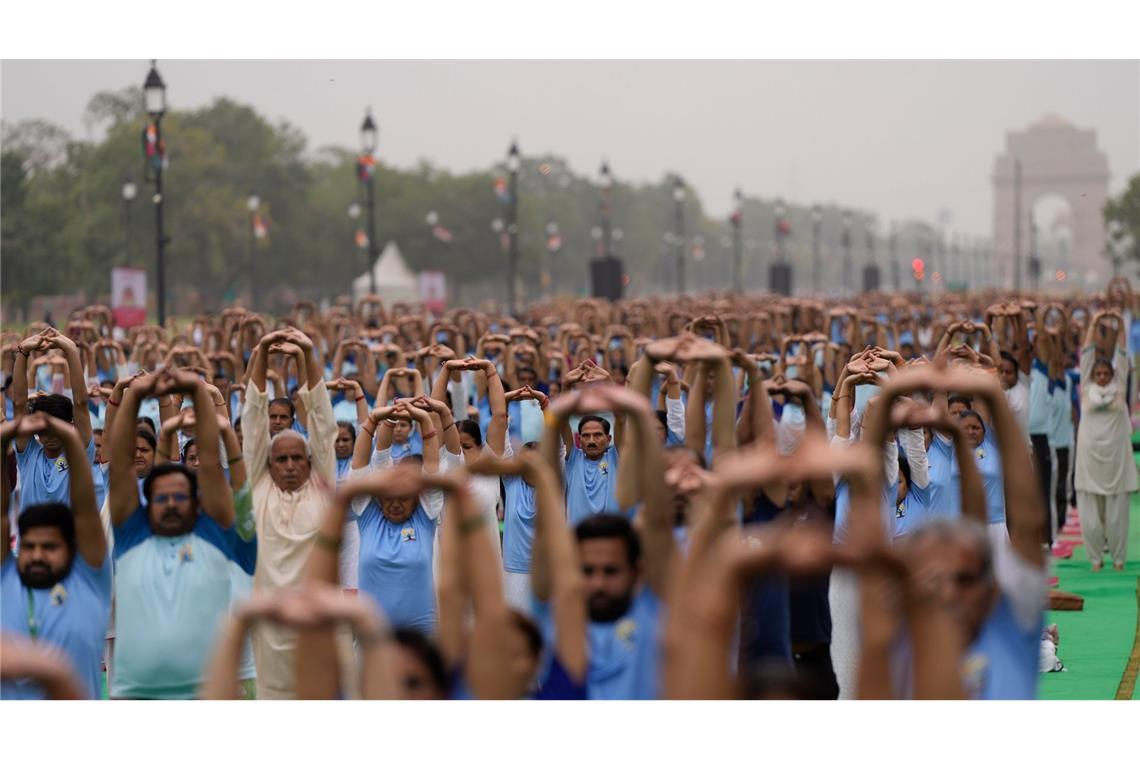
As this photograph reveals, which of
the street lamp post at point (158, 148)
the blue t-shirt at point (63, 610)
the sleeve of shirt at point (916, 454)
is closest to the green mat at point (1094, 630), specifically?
the sleeve of shirt at point (916, 454)

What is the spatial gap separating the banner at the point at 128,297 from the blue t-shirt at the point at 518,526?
1616 centimetres

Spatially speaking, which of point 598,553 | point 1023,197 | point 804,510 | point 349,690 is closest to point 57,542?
point 349,690

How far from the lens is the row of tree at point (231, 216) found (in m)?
50.7

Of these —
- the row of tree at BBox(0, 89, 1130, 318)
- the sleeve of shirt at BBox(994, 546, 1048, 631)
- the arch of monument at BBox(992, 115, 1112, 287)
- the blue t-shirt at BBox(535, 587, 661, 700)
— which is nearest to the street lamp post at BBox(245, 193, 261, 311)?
the row of tree at BBox(0, 89, 1130, 318)

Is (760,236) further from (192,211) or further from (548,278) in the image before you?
(192,211)

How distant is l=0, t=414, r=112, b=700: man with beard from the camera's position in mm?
6574

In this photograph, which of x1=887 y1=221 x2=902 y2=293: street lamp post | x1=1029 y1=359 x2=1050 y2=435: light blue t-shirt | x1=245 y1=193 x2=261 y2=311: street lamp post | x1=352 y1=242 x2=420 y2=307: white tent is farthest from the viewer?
x1=887 y1=221 x2=902 y2=293: street lamp post

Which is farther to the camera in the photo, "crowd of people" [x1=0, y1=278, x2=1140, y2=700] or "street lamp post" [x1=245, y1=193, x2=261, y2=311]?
"street lamp post" [x1=245, y1=193, x2=261, y2=311]

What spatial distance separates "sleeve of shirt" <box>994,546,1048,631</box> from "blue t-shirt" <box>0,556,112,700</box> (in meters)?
3.37

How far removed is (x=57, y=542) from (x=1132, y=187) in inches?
2442

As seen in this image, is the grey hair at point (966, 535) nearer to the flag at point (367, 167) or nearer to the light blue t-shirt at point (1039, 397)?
the light blue t-shirt at point (1039, 397)

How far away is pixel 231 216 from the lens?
2931 inches

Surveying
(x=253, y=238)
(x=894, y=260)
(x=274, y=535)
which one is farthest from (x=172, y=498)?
(x=894, y=260)

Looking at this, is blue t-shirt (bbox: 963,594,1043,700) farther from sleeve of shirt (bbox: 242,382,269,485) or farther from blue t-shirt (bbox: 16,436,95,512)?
blue t-shirt (bbox: 16,436,95,512)
